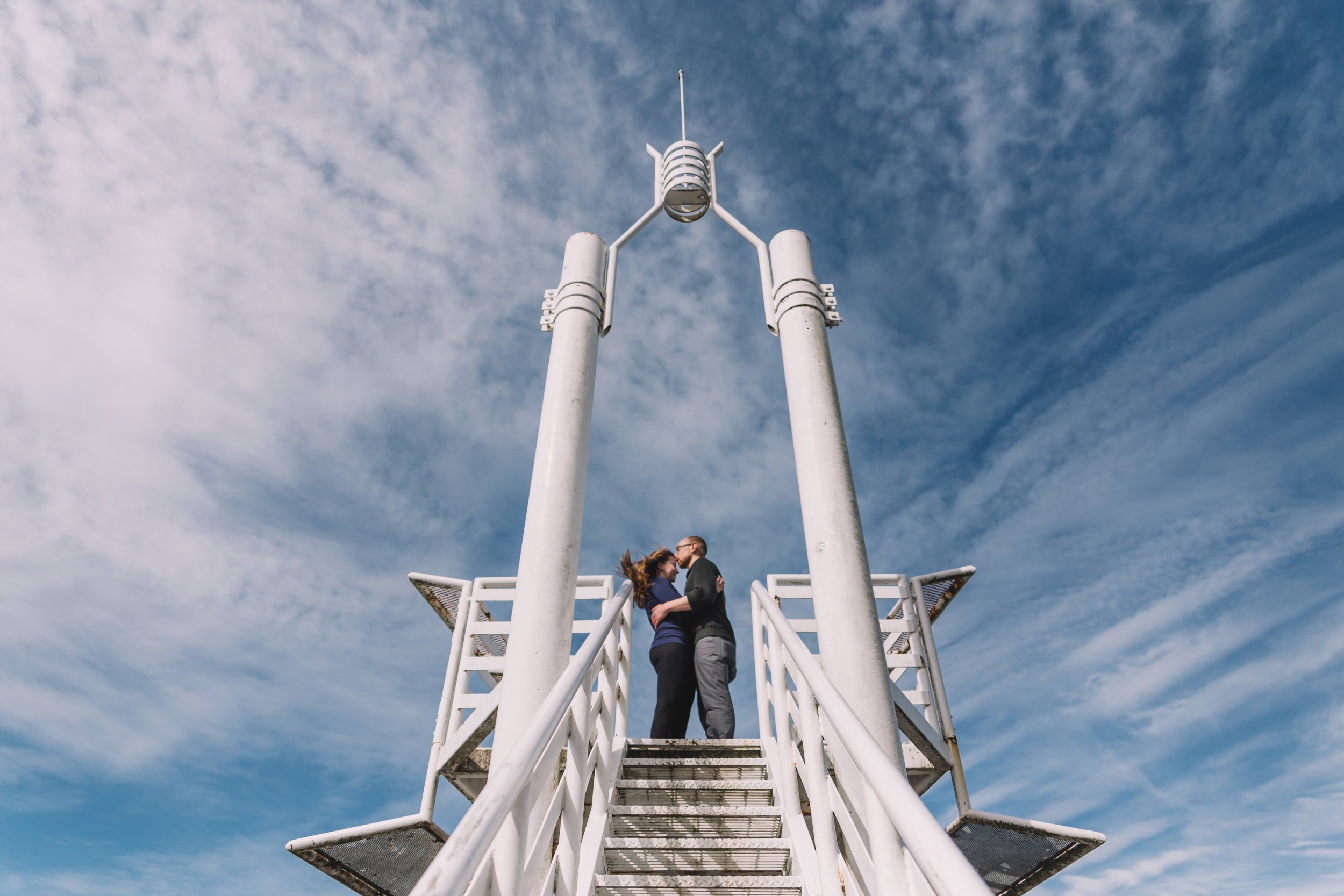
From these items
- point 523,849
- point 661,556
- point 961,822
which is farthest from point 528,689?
point 961,822

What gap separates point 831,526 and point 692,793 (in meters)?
1.82

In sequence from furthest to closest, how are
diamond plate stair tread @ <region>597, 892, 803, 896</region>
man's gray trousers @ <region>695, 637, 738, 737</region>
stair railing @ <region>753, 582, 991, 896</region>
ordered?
man's gray trousers @ <region>695, 637, 738, 737</region>
diamond plate stair tread @ <region>597, 892, 803, 896</region>
stair railing @ <region>753, 582, 991, 896</region>

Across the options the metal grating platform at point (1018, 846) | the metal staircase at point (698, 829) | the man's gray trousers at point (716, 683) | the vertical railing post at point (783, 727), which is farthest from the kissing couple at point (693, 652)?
the metal grating platform at point (1018, 846)

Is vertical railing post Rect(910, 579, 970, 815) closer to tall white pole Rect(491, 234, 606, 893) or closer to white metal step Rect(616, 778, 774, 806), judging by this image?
white metal step Rect(616, 778, 774, 806)

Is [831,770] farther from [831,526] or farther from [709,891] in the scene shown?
[831,526]

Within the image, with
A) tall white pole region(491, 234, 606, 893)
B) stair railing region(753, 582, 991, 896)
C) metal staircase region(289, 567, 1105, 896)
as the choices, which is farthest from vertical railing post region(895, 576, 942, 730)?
tall white pole region(491, 234, 606, 893)

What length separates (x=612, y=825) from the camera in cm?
423

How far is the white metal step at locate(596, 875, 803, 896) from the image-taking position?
3.49 m

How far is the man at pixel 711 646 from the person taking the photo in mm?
5609


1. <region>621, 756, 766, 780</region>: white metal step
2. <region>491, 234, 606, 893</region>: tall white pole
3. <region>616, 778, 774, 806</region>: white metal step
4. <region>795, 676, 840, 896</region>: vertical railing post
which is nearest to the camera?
<region>795, 676, 840, 896</region>: vertical railing post

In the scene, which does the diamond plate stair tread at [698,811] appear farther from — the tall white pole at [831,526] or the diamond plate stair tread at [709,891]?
the tall white pole at [831,526]

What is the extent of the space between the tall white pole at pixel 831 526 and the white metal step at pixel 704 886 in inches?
25.3

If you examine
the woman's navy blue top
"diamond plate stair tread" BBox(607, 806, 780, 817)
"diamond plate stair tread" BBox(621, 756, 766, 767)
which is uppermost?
the woman's navy blue top

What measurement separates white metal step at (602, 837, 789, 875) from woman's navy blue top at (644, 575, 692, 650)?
1905 mm
